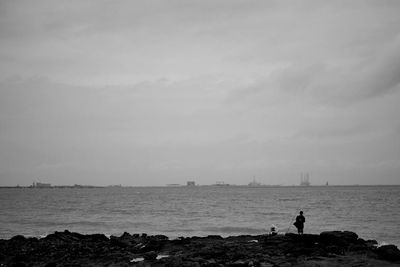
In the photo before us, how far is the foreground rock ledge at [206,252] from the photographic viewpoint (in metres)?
19.8

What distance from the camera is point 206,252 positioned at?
2203 cm

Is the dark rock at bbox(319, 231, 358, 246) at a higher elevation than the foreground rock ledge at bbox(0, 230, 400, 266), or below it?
higher

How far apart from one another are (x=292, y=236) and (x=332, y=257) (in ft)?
13.8

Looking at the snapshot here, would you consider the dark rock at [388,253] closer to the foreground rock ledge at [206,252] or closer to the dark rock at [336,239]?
the foreground rock ledge at [206,252]

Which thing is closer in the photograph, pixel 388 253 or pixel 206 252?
pixel 388 253

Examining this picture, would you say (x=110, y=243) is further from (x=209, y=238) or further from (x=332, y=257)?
(x=332, y=257)

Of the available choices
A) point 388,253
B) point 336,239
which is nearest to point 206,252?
point 336,239

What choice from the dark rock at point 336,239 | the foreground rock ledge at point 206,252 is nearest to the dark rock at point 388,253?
the foreground rock ledge at point 206,252

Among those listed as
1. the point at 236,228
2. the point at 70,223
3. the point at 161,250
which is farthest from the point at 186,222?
the point at 161,250

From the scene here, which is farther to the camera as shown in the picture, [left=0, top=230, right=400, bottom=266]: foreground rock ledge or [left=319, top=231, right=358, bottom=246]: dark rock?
[left=319, top=231, right=358, bottom=246]: dark rock

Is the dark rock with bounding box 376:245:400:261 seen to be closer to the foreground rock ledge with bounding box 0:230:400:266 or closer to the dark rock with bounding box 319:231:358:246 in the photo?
the foreground rock ledge with bounding box 0:230:400:266

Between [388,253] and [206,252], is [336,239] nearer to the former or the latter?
[388,253]

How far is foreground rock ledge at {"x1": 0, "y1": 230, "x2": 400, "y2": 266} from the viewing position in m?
19.8

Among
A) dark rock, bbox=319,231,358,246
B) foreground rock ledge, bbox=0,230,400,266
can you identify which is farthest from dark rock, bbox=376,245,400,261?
dark rock, bbox=319,231,358,246
